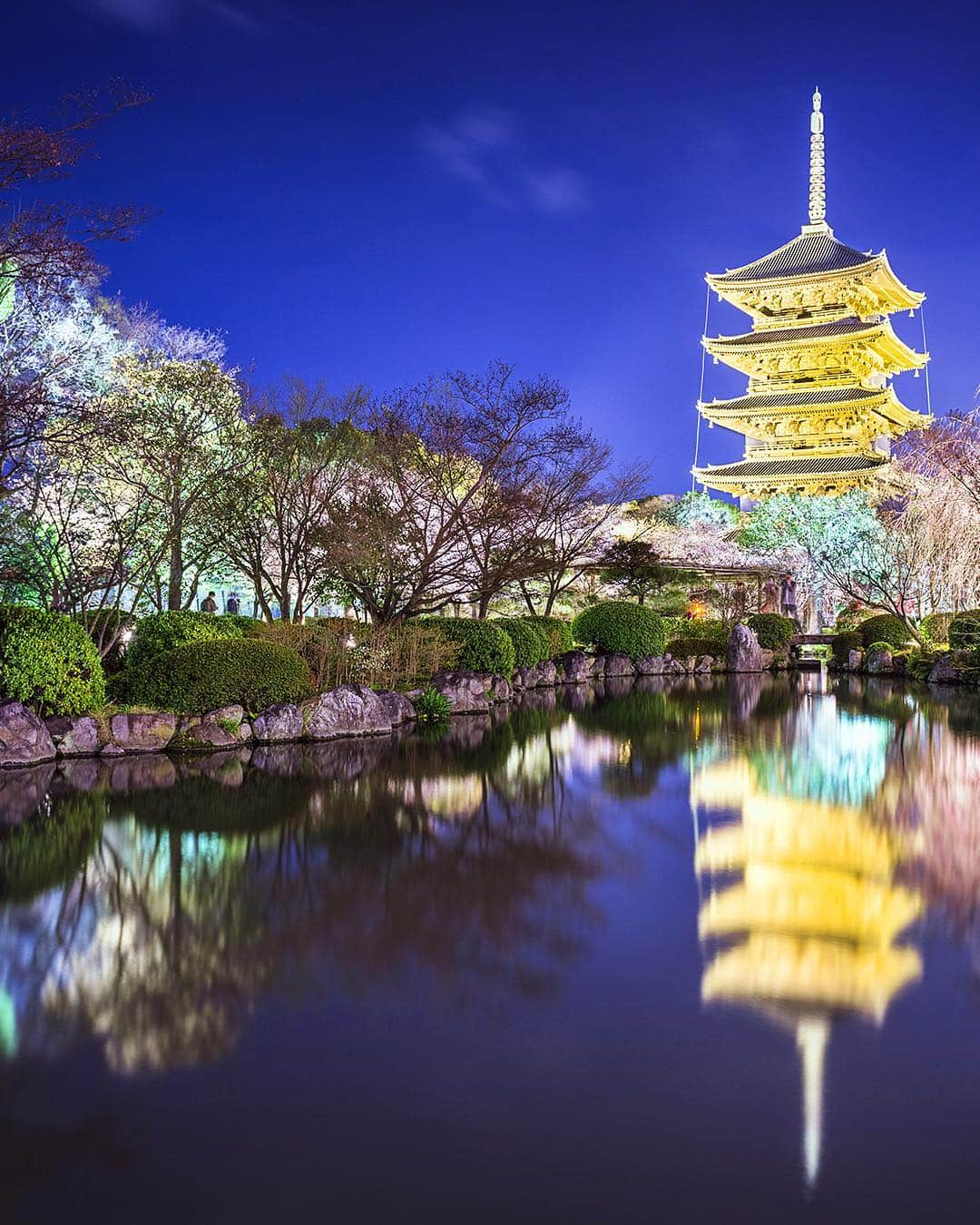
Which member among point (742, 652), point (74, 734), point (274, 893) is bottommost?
point (274, 893)

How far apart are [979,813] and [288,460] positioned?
42.2 ft

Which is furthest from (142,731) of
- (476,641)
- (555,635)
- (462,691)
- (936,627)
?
(936,627)

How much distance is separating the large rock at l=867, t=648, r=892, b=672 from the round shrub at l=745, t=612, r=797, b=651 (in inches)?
145

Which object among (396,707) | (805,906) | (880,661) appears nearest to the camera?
(805,906)

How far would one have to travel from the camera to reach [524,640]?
21.7 m

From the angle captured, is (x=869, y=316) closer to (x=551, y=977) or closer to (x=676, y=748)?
(x=676, y=748)

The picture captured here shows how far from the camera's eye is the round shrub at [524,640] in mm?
21516

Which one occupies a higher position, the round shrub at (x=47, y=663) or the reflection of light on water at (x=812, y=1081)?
the round shrub at (x=47, y=663)

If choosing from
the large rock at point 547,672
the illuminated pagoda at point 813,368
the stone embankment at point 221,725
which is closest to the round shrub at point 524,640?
Answer: the large rock at point 547,672

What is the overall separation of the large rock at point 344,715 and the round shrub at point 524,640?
308 inches

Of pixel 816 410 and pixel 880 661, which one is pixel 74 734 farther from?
pixel 816 410

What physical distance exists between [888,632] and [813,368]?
22260 mm

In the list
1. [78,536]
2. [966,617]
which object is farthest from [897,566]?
[78,536]

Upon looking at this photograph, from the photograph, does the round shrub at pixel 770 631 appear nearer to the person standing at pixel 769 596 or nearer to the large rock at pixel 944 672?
the person standing at pixel 769 596
